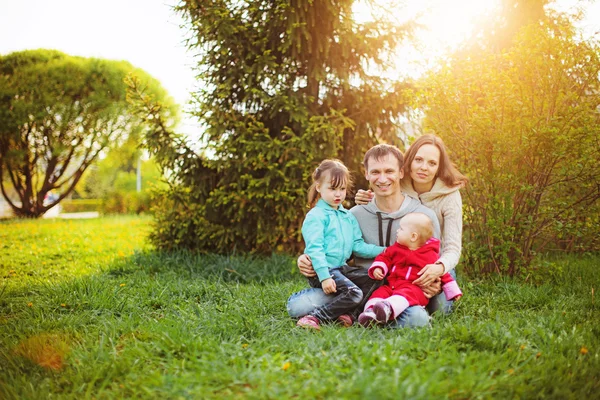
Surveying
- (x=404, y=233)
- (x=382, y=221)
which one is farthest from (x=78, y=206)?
(x=404, y=233)

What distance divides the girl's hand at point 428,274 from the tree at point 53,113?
485 inches

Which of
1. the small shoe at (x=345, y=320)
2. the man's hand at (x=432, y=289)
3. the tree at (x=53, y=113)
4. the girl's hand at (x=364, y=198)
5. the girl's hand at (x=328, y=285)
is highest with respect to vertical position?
the tree at (x=53, y=113)

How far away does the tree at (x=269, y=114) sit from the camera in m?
5.76

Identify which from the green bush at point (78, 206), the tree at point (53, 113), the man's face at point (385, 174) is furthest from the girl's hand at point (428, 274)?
the green bush at point (78, 206)

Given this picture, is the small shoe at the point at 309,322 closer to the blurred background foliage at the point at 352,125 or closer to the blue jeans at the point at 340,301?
the blue jeans at the point at 340,301

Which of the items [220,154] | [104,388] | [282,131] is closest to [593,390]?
[104,388]

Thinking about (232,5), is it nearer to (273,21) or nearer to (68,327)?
(273,21)

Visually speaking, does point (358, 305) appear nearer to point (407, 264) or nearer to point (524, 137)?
point (407, 264)

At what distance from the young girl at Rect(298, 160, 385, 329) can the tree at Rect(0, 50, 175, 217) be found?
460 inches

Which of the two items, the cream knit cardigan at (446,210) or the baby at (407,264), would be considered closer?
the baby at (407,264)

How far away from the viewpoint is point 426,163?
368 centimetres

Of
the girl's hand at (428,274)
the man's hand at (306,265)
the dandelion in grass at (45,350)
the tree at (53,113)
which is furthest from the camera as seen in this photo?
the tree at (53,113)

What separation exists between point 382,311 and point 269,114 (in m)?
3.71

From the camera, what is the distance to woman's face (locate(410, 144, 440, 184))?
3.68 m
